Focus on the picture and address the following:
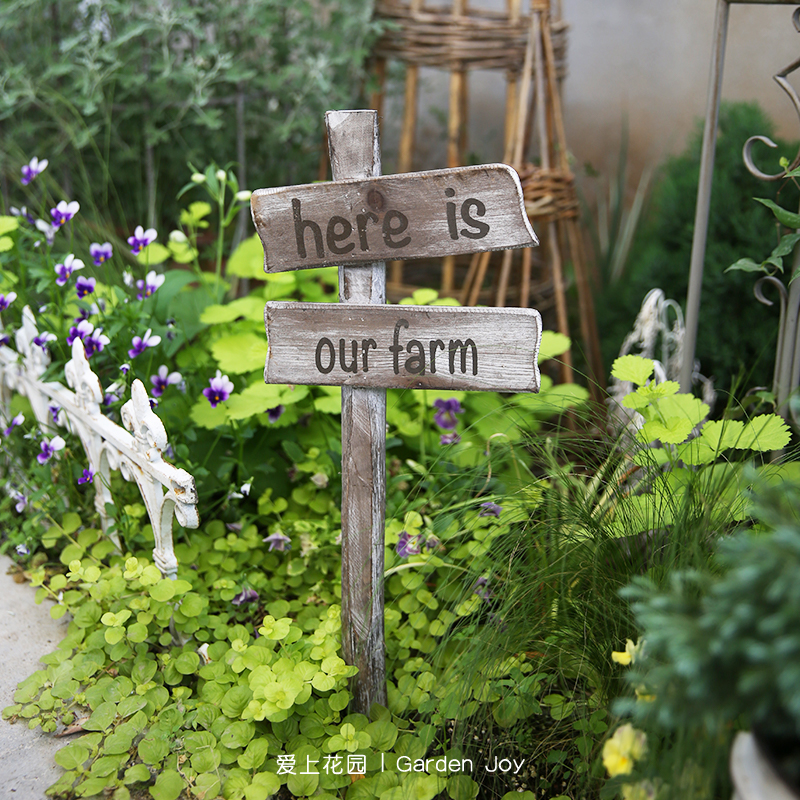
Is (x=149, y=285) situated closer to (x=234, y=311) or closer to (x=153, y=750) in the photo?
(x=234, y=311)

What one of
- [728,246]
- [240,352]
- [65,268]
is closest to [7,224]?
[65,268]

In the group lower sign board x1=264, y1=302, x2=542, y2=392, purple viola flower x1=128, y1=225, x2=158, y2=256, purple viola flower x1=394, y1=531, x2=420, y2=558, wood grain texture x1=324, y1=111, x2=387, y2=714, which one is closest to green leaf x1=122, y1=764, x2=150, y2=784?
wood grain texture x1=324, y1=111, x2=387, y2=714

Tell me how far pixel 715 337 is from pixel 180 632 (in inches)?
73.5

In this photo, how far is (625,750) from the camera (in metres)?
0.95

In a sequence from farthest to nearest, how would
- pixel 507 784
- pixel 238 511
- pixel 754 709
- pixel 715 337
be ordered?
pixel 715 337 < pixel 238 511 < pixel 507 784 < pixel 754 709

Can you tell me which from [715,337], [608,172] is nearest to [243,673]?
[715,337]

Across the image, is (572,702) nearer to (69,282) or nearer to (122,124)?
(69,282)

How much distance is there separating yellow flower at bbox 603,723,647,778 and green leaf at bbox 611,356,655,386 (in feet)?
2.73

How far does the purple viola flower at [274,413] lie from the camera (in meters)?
1.91

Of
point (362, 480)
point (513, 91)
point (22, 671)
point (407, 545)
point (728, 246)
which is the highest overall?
point (513, 91)

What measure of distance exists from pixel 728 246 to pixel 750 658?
1905 mm

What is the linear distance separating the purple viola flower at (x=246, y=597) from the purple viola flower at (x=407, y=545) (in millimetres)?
363

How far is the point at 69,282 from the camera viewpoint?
2104 millimetres

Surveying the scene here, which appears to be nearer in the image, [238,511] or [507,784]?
[507,784]
